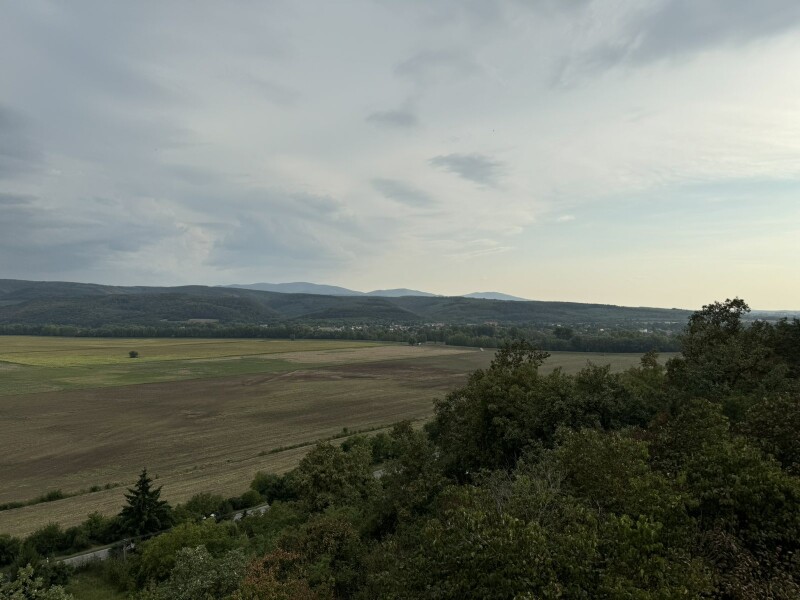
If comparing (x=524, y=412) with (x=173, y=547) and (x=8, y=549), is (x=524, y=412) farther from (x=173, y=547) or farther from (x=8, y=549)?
(x=8, y=549)

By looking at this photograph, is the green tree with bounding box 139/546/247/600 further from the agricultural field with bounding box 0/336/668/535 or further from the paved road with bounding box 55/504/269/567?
the agricultural field with bounding box 0/336/668/535

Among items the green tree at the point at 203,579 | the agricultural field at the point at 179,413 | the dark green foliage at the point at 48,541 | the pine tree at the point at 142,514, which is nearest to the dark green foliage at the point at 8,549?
the dark green foliage at the point at 48,541

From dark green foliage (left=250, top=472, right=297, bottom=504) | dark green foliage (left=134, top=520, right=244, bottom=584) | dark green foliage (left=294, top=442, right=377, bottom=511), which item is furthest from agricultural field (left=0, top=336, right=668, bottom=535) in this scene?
dark green foliage (left=294, top=442, right=377, bottom=511)

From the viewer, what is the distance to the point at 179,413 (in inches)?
3196

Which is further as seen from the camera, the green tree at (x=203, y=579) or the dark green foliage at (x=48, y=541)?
the dark green foliage at (x=48, y=541)

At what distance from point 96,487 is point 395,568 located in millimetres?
45006

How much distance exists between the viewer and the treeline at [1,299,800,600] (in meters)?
12.5

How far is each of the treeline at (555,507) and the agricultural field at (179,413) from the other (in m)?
15.5

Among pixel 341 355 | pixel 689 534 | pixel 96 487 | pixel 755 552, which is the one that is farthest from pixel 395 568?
pixel 341 355

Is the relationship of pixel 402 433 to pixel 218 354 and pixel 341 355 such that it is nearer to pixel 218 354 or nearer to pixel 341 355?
pixel 341 355

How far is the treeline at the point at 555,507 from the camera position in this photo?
12.5 m

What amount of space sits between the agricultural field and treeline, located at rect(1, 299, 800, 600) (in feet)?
51.0

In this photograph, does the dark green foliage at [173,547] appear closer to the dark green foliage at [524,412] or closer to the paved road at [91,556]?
the paved road at [91,556]

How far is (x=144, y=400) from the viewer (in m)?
A: 91.6
